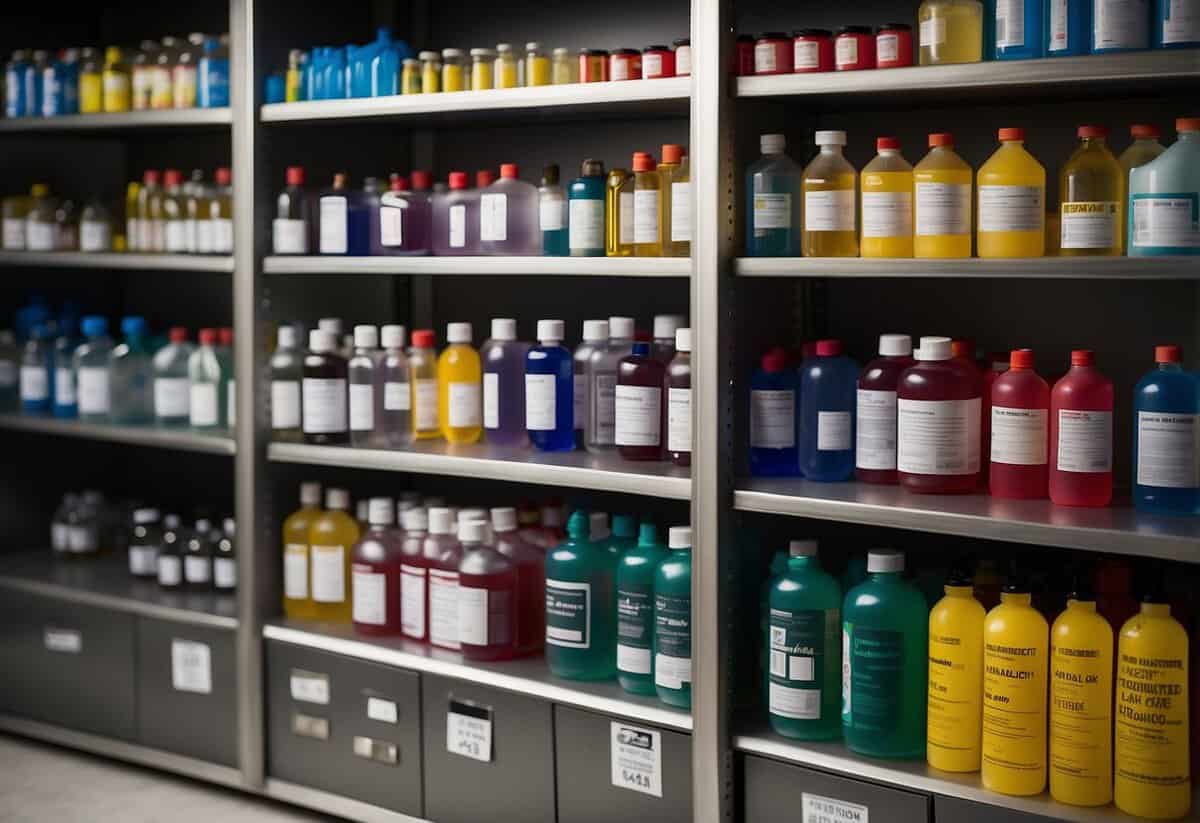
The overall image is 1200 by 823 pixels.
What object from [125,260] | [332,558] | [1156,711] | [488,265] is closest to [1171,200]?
[1156,711]

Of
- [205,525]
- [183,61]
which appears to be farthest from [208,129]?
[205,525]

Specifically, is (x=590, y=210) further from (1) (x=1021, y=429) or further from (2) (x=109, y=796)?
(2) (x=109, y=796)

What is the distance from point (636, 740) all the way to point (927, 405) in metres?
0.85

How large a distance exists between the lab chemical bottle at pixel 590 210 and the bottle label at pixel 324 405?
0.70m

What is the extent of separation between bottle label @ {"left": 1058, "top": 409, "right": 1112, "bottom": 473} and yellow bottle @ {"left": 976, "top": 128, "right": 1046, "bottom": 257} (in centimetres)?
28

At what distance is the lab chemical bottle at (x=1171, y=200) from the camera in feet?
6.95

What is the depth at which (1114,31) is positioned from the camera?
7.02 feet

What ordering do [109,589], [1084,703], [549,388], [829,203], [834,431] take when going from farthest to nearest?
1. [109,589]
2. [549,388]
3. [834,431]
4. [829,203]
5. [1084,703]

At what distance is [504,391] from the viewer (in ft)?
9.71

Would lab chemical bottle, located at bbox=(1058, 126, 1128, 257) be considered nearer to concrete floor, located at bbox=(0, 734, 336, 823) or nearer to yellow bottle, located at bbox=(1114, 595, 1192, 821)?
yellow bottle, located at bbox=(1114, 595, 1192, 821)

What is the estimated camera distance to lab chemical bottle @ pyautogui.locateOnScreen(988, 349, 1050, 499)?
2348mm

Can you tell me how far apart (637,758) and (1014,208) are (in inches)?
48.5

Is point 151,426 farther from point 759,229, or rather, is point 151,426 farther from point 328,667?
point 759,229

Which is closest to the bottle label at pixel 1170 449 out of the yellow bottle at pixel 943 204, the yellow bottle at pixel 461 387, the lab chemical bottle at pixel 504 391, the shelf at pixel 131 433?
the yellow bottle at pixel 943 204
